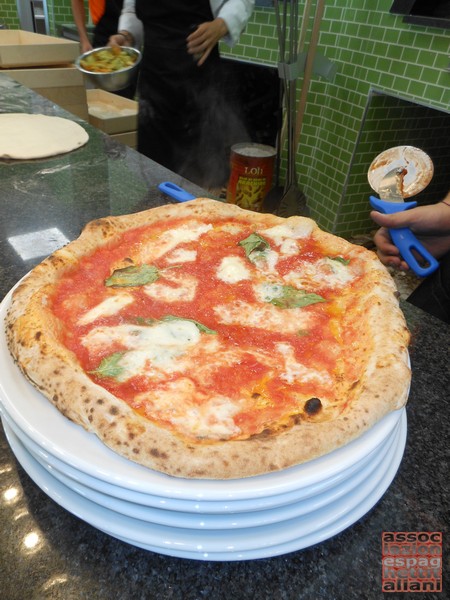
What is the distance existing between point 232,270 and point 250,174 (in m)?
2.55

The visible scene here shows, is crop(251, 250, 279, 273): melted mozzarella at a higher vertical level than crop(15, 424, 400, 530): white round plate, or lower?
A: lower

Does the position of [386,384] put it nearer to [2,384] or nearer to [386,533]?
[386,533]

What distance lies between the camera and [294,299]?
45.3 inches

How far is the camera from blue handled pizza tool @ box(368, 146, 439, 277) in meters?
1.44

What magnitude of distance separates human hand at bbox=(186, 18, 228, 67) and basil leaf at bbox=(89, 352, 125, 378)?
254 centimetres

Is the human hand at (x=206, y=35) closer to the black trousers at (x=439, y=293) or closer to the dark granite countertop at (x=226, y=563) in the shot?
the black trousers at (x=439, y=293)

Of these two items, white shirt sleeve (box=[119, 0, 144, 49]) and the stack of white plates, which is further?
white shirt sleeve (box=[119, 0, 144, 49])

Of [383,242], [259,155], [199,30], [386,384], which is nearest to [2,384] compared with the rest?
[386,384]

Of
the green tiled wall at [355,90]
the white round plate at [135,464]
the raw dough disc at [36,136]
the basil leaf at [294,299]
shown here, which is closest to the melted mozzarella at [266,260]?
the basil leaf at [294,299]

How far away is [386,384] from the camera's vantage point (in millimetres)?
837

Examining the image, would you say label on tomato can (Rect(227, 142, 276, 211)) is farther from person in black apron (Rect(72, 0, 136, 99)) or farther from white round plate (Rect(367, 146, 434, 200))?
white round plate (Rect(367, 146, 434, 200))

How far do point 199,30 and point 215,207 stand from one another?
1906 millimetres

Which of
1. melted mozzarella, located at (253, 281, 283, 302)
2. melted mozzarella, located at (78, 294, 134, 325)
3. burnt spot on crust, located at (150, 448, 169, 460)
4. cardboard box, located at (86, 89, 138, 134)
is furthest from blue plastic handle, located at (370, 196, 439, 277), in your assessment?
cardboard box, located at (86, 89, 138, 134)

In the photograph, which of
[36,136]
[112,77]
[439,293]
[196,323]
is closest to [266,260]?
[196,323]
